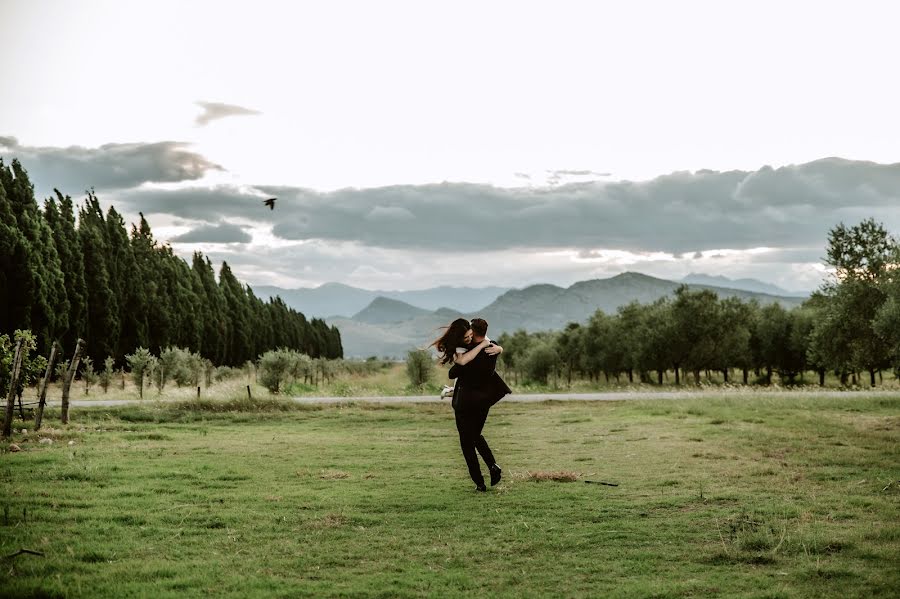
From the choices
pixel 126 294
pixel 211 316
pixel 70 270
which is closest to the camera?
pixel 70 270

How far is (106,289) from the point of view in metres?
49.4

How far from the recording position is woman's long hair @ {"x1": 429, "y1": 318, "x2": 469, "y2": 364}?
1257 cm

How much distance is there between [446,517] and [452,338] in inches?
121

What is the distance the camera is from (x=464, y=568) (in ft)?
27.5

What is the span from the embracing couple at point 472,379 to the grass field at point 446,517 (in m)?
0.87

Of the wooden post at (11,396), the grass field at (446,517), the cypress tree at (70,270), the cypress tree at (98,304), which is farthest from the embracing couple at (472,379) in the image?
the cypress tree at (98,304)

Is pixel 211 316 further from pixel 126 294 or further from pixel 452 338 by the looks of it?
pixel 452 338

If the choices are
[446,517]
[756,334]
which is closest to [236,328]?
[756,334]

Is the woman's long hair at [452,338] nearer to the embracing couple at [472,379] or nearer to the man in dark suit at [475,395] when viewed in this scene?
the embracing couple at [472,379]

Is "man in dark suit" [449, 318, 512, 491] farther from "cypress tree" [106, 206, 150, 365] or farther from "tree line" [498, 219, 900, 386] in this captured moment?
"cypress tree" [106, 206, 150, 365]

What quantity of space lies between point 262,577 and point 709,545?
17.7ft

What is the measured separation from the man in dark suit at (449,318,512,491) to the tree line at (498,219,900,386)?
20024mm

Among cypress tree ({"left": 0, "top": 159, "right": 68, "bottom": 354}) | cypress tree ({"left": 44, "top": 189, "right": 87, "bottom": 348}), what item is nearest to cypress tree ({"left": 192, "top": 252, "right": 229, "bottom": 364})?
cypress tree ({"left": 44, "top": 189, "right": 87, "bottom": 348})

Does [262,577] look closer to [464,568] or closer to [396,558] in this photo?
[396,558]
